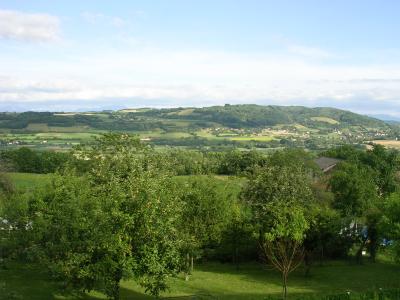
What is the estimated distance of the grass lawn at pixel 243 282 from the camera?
30812mm

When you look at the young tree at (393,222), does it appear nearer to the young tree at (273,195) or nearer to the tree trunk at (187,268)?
the young tree at (273,195)

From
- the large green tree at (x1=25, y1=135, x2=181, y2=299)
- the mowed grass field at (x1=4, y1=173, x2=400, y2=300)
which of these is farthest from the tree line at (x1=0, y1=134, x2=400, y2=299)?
the mowed grass field at (x1=4, y1=173, x2=400, y2=300)

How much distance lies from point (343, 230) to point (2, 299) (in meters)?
A: 32.4

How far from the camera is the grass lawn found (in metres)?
30.8

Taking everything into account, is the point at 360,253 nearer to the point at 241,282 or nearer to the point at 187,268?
the point at 241,282

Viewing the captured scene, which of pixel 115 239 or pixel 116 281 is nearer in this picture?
pixel 115 239

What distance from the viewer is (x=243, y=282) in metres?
37.8

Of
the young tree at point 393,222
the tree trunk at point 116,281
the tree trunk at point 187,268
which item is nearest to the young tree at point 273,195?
the young tree at point 393,222

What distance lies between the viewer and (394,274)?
127ft

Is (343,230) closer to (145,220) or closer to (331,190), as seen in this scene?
(331,190)

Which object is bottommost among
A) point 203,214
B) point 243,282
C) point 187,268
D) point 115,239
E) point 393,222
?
point 243,282

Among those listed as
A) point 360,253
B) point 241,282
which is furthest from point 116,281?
point 360,253

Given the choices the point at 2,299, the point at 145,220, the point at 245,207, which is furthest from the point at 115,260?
the point at 245,207

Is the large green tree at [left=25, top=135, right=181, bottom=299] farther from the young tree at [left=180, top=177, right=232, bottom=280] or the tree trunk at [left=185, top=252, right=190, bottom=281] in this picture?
the young tree at [left=180, top=177, right=232, bottom=280]
